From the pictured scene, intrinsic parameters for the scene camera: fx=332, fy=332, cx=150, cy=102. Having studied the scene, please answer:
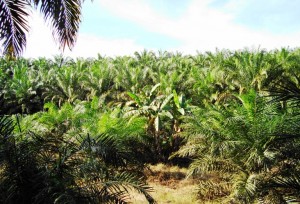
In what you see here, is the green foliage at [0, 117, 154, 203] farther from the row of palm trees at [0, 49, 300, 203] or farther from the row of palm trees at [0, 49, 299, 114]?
the row of palm trees at [0, 49, 299, 114]

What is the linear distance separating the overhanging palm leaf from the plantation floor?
5.35 meters

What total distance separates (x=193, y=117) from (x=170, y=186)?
3.31 m

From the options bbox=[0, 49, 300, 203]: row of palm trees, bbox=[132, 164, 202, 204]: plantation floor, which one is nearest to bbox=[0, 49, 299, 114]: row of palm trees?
bbox=[0, 49, 300, 203]: row of palm trees

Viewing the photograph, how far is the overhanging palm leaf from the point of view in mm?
6348

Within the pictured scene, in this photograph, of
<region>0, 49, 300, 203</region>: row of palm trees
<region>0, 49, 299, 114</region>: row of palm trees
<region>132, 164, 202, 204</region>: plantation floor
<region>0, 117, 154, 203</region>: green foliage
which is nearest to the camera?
<region>0, 117, 154, 203</region>: green foliage

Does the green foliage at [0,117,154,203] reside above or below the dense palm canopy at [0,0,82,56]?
below

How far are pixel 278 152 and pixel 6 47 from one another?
636 centimetres

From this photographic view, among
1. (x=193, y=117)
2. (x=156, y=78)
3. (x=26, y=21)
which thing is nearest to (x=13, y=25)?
(x=26, y=21)

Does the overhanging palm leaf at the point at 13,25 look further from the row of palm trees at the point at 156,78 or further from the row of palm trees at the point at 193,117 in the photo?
the row of palm trees at the point at 156,78

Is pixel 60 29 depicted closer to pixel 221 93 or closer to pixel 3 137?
pixel 3 137

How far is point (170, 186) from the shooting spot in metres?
11.6

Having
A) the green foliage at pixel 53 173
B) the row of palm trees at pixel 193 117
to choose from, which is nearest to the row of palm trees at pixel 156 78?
the row of palm trees at pixel 193 117

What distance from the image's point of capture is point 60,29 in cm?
657

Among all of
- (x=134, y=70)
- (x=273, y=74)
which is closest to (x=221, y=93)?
(x=273, y=74)
